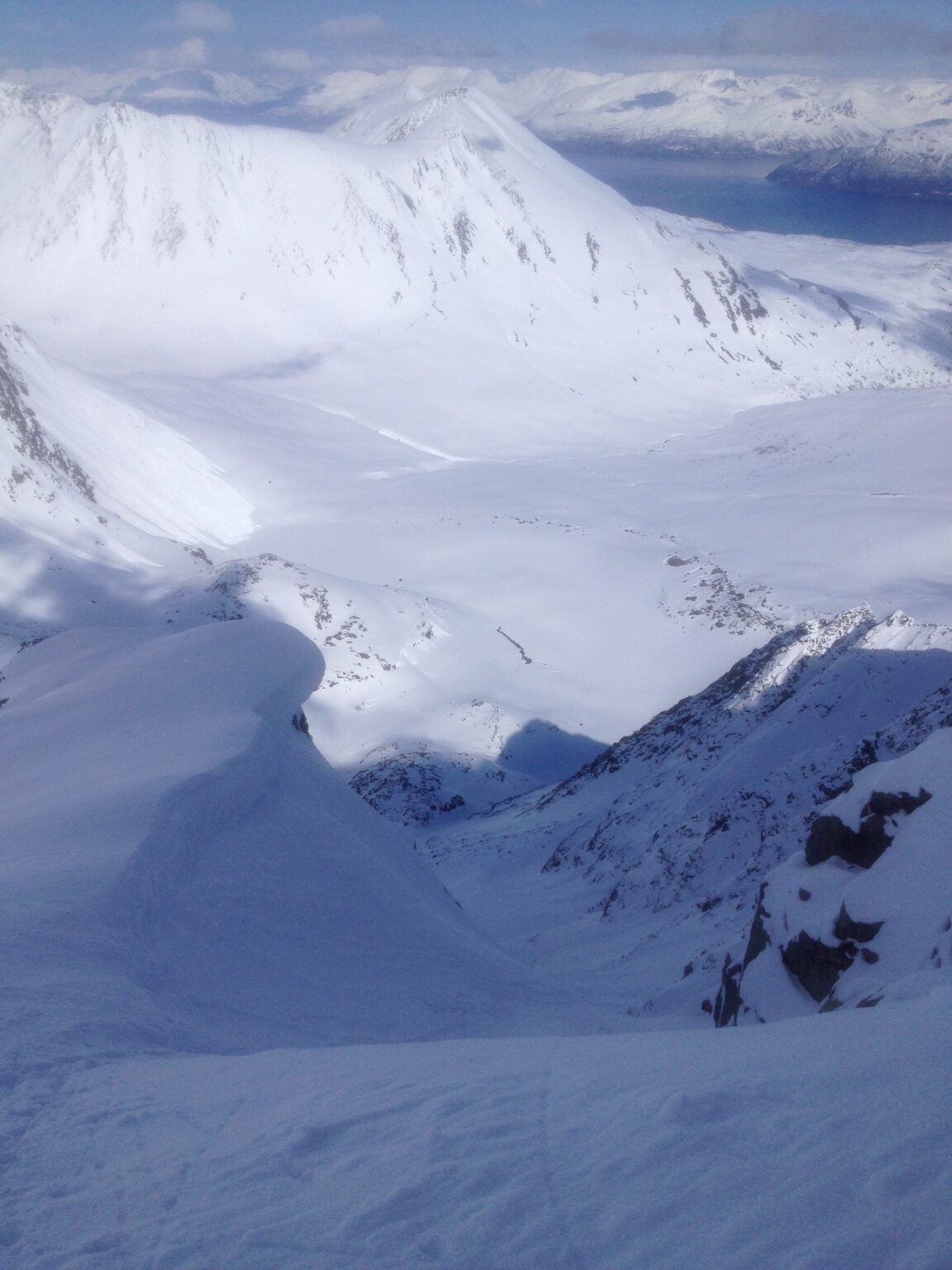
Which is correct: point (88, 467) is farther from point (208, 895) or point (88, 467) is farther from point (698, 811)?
point (208, 895)

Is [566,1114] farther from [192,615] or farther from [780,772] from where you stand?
[192,615]

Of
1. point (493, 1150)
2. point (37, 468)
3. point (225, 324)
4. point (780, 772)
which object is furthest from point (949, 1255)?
point (225, 324)

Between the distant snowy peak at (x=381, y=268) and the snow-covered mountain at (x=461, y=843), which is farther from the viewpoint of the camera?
the distant snowy peak at (x=381, y=268)

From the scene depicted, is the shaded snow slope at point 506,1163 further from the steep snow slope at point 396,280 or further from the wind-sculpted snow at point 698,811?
the steep snow slope at point 396,280

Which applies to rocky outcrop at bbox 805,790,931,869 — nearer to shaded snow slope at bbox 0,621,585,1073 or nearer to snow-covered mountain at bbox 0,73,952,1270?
snow-covered mountain at bbox 0,73,952,1270

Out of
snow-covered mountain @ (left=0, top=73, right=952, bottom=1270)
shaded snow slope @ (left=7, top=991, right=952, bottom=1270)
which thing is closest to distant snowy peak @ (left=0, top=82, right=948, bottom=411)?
snow-covered mountain @ (left=0, top=73, right=952, bottom=1270)

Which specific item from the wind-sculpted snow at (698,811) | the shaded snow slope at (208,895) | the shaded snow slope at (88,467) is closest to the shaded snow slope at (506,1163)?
the shaded snow slope at (208,895)
